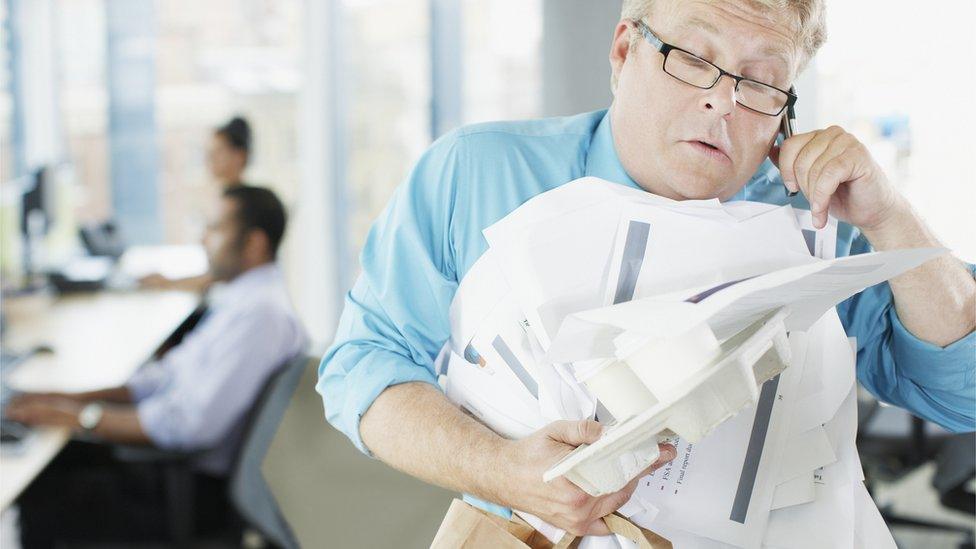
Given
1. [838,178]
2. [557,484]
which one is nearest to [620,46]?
[838,178]

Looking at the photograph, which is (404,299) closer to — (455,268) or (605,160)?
(455,268)

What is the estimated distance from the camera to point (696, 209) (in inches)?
37.0

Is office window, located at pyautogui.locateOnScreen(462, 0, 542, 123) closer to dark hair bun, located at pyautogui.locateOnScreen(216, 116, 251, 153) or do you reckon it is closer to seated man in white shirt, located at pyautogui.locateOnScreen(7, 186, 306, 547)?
dark hair bun, located at pyautogui.locateOnScreen(216, 116, 251, 153)

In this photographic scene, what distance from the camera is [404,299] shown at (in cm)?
105

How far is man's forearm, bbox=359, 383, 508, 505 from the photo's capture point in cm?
89

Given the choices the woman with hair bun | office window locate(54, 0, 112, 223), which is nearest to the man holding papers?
the woman with hair bun

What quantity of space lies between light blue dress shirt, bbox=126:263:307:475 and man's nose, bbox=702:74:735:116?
2.02 m

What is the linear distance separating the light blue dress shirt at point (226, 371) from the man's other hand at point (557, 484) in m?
1.99

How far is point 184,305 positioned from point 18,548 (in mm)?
1297

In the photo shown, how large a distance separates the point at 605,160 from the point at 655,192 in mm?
76

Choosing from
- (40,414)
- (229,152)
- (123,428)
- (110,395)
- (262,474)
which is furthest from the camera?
(229,152)

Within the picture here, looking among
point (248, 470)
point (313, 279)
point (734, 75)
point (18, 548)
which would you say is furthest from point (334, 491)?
point (313, 279)

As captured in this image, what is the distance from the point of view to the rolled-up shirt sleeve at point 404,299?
1.02m

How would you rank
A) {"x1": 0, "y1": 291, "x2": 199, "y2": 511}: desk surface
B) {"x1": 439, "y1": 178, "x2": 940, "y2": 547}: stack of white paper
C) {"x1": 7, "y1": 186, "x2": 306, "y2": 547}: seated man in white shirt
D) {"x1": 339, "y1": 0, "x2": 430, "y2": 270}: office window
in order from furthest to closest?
{"x1": 339, "y1": 0, "x2": 430, "y2": 270}: office window → {"x1": 7, "y1": 186, "x2": 306, "y2": 547}: seated man in white shirt → {"x1": 0, "y1": 291, "x2": 199, "y2": 511}: desk surface → {"x1": 439, "y1": 178, "x2": 940, "y2": 547}: stack of white paper
